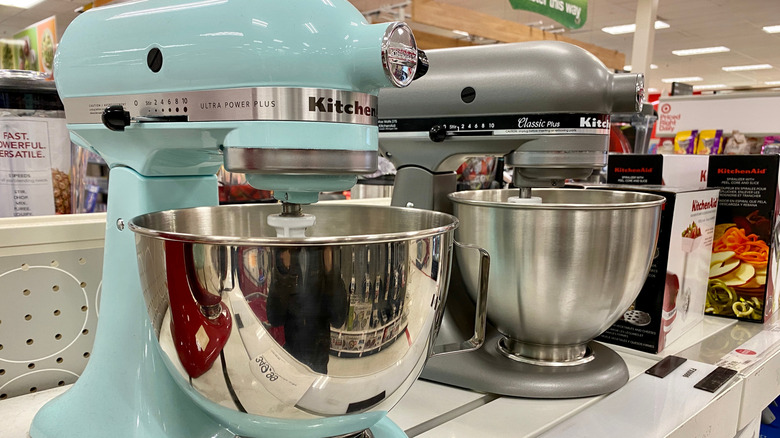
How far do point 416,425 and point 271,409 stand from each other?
0.29m

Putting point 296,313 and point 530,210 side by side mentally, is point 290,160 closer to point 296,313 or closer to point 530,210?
point 296,313

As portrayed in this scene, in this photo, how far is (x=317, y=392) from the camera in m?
0.45

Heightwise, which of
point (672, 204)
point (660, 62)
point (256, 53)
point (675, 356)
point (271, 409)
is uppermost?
point (660, 62)

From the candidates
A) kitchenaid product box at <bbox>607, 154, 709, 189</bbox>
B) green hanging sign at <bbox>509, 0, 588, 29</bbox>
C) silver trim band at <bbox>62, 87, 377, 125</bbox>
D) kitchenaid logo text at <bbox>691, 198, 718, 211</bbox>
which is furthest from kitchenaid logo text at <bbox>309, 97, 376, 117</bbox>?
green hanging sign at <bbox>509, 0, 588, 29</bbox>

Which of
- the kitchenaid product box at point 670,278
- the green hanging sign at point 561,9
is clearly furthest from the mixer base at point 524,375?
the green hanging sign at point 561,9

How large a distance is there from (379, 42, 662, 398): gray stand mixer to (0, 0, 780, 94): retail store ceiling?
11.6ft

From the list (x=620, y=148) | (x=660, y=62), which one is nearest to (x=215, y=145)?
(x=620, y=148)

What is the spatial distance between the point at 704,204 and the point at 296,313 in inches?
35.2

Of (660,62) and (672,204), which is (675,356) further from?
(660,62)

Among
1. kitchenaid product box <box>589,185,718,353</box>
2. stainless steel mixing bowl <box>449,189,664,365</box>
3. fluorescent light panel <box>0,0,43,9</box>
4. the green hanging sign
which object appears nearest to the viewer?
stainless steel mixing bowl <box>449,189,664,365</box>

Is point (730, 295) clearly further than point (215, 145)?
Yes

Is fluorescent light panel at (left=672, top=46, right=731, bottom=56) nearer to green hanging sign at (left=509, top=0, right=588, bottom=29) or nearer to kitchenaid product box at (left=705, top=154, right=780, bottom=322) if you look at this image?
green hanging sign at (left=509, top=0, right=588, bottom=29)

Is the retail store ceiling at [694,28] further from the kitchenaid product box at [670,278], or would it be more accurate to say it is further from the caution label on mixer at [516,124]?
the caution label on mixer at [516,124]

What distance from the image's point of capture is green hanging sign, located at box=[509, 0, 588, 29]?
2.22 meters
